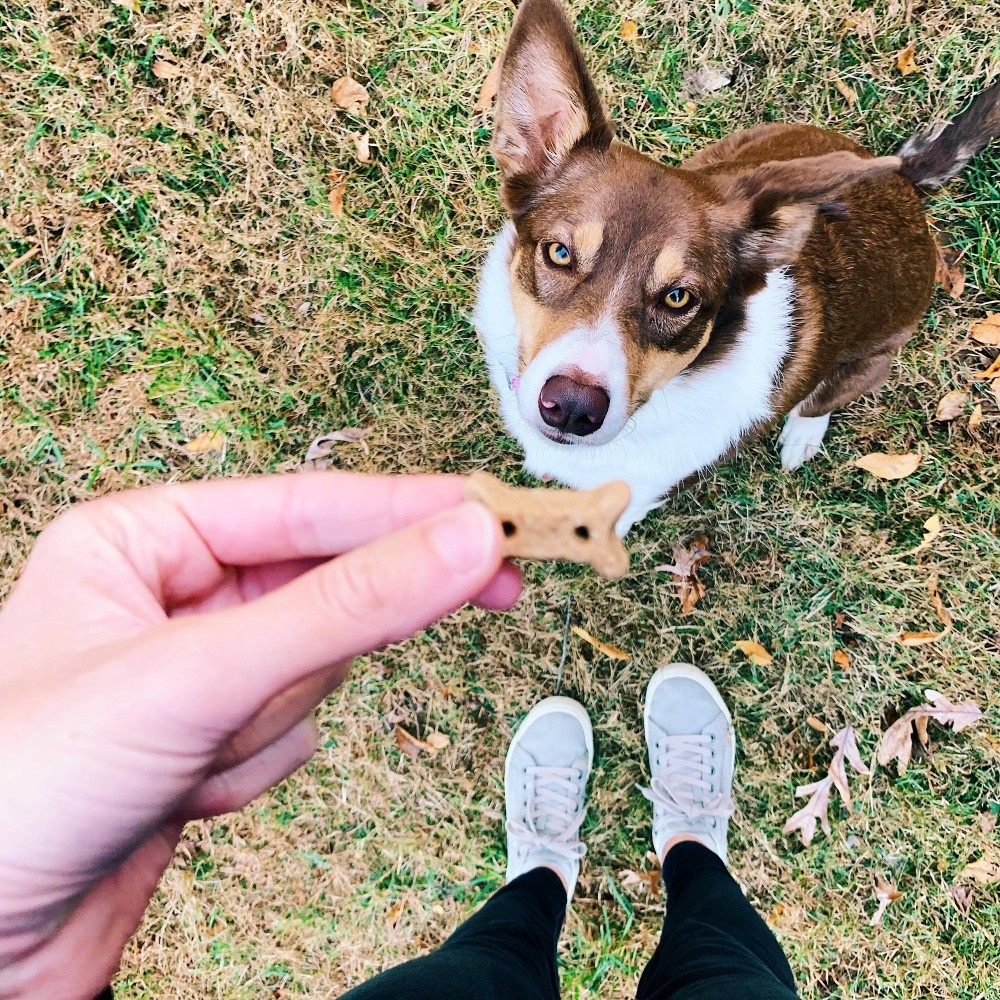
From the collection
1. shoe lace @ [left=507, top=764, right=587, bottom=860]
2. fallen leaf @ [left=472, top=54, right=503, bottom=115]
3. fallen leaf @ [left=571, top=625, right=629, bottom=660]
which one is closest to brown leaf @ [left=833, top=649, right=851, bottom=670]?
fallen leaf @ [left=571, top=625, right=629, bottom=660]

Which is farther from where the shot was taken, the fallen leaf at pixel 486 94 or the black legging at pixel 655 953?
the fallen leaf at pixel 486 94

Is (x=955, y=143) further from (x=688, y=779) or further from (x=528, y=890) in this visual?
(x=528, y=890)

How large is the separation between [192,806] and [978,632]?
396 centimetres

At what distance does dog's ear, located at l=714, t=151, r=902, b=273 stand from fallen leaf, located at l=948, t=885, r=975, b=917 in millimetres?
3415

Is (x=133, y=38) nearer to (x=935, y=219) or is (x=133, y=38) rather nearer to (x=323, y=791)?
(x=323, y=791)

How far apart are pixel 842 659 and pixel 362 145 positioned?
152 inches

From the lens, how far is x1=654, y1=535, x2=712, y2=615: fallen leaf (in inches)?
157

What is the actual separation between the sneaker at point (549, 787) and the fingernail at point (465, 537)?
8.48ft

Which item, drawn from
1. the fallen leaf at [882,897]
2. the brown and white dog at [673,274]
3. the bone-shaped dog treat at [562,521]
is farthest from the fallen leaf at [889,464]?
the bone-shaped dog treat at [562,521]

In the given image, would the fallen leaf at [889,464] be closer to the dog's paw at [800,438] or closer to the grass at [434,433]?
the grass at [434,433]

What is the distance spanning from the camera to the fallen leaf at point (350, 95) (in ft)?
13.4

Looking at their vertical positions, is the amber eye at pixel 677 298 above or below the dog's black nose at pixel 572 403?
above

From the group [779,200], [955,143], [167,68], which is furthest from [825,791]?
[167,68]

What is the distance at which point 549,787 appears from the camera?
389 centimetres
